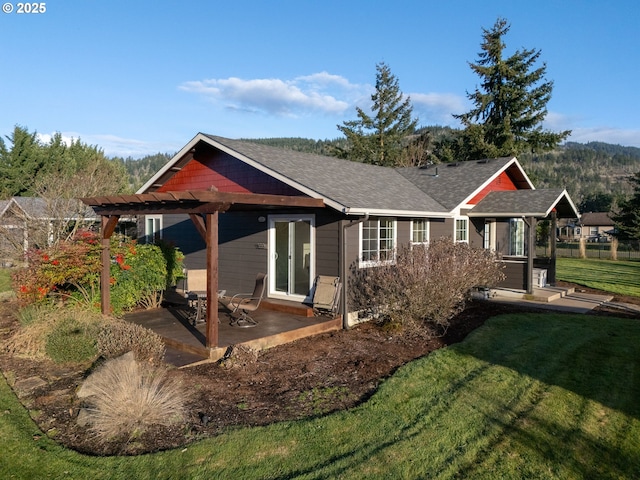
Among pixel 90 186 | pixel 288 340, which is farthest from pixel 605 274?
pixel 90 186

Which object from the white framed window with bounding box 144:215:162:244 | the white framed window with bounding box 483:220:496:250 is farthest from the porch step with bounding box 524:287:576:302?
the white framed window with bounding box 144:215:162:244

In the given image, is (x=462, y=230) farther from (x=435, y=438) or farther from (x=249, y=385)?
(x=435, y=438)

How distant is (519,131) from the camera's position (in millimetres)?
29672

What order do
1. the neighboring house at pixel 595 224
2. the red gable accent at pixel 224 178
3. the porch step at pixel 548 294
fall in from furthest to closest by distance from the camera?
1. the neighboring house at pixel 595 224
2. the porch step at pixel 548 294
3. the red gable accent at pixel 224 178

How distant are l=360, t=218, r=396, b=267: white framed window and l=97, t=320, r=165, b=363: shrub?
5.09m

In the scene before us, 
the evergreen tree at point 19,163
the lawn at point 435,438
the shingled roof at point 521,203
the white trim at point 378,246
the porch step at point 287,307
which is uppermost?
the evergreen tree at point 19,163

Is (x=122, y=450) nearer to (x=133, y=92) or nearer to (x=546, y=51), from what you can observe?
(x=133, y=92)

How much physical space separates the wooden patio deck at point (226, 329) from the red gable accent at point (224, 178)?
9.38 ft

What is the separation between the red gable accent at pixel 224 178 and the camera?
11273 mm

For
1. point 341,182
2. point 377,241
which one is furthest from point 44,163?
point 377,241

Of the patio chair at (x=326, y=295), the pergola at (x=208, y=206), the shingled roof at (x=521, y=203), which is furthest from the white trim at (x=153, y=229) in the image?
the shingled roof at (x=521, y=203)

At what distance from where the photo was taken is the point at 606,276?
64.4 feet

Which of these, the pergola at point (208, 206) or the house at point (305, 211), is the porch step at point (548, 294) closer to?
the house at point (305, 211)

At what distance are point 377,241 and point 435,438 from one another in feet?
21.9
